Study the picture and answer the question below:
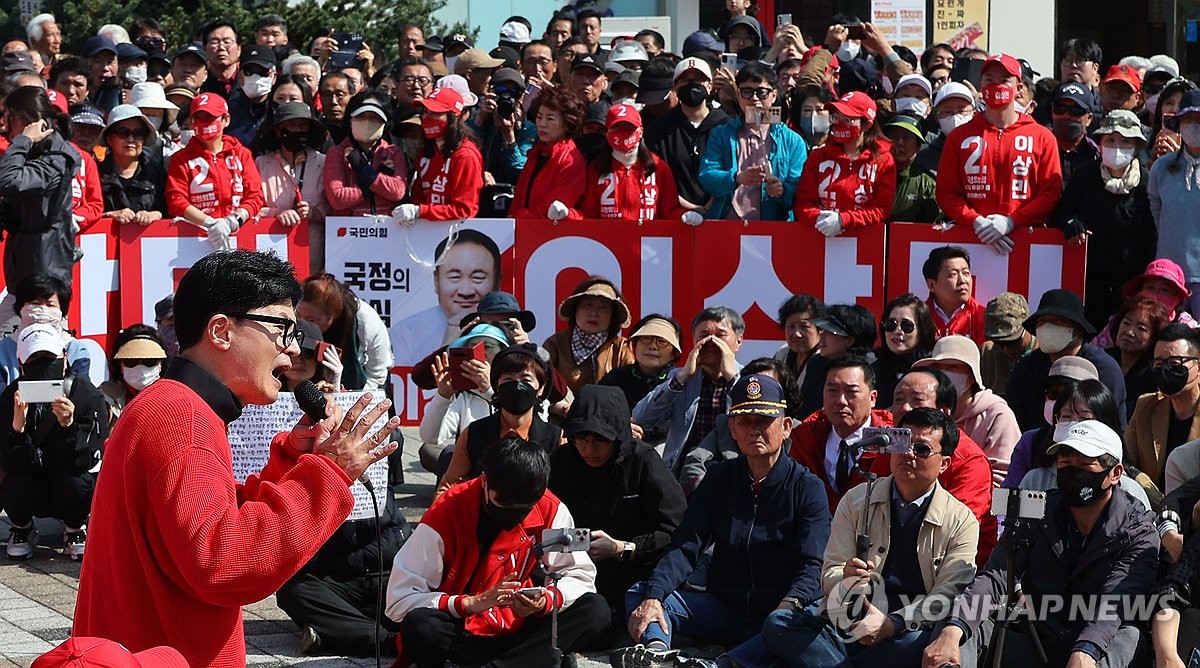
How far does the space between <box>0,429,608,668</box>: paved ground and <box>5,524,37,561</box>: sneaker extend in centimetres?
5

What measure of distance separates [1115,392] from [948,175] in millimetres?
2517

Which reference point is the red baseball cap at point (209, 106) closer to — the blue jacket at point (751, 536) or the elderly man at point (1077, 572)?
the blue jacket at point (751, 536)

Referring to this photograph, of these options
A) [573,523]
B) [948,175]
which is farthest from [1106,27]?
[573,523]

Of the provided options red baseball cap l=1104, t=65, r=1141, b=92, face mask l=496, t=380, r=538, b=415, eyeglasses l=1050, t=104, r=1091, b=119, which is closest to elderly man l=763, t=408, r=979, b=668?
face mask l=496, t=380, r=538, b=415

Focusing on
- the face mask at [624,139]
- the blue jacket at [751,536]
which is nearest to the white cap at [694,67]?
the face mask at [624,139]

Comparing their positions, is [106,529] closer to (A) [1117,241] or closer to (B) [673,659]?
(B) [673,659]

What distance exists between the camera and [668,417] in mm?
8805

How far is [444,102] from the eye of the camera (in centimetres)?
1095

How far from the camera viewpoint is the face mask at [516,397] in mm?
7793

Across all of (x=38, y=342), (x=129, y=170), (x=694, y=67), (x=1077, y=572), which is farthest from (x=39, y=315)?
(x=1077, y=572)

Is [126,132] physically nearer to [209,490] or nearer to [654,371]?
[654,371]

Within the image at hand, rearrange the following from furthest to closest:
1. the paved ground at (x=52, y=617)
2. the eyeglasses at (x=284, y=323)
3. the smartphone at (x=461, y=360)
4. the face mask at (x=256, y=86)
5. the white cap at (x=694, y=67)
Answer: the face mask at (x=256, y=86) → the white cap at (x=694, y=67) → the smartphone at (x=461, y=360) → the paved ground at (x=52, y=617) → the eyeglasses at (x=284, y=323)

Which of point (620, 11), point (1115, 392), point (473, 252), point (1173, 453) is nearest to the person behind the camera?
point (1173, 453)

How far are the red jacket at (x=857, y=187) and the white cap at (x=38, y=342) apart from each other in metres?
4.55
